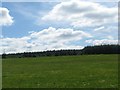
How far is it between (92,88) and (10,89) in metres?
4.95

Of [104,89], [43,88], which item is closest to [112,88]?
[104,89]

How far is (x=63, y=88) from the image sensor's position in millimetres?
21625

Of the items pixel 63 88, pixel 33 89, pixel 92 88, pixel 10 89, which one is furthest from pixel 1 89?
pixel 92 88

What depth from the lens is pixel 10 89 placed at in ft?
72.0

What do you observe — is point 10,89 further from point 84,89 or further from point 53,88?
point 84,89

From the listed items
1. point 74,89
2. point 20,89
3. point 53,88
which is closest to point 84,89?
point 74,89

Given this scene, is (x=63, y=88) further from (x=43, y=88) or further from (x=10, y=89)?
(x=10, y=89)

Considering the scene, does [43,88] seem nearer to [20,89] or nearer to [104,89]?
[20,89]

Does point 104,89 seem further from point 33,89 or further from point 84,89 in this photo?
point 33,89

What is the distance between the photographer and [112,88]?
21469 millimetres

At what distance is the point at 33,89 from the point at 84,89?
118 inches

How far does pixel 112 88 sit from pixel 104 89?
74 cm

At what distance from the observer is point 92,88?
21516mm

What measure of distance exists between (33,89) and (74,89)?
2409mm
